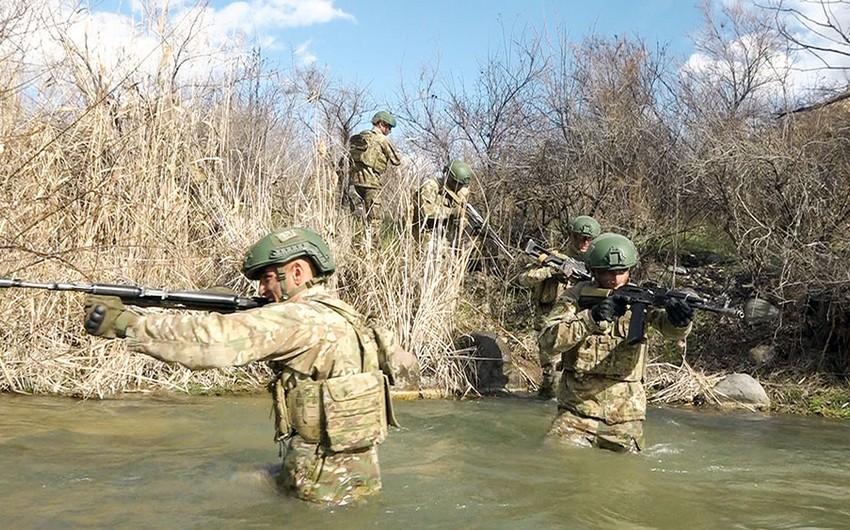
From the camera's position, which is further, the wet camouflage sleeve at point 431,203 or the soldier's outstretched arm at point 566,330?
the wet camouflage sleeve at point 431,203

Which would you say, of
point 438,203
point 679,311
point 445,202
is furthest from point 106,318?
point 445,202

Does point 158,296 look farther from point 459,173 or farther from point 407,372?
point 459,173

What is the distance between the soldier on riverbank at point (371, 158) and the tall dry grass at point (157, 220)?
1.97 meters

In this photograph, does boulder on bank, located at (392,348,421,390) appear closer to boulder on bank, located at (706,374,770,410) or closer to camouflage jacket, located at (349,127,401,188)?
boulder on bank, located at (706,374,770,410)

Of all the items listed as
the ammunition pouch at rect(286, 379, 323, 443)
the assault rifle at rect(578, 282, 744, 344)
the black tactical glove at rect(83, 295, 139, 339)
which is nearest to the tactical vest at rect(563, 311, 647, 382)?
the assault rifle at rect(578, 282, 744, 344)

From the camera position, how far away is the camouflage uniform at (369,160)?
38.1ft

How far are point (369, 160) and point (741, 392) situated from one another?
5782 millimetres

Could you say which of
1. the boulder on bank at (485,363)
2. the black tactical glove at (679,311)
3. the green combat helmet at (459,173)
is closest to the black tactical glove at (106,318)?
the black tactical glove at (679,311)

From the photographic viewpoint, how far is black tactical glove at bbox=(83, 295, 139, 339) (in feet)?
10.8

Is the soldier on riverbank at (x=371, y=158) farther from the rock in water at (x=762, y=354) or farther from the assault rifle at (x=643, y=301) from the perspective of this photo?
the assault rifle at (x=643, y=301)

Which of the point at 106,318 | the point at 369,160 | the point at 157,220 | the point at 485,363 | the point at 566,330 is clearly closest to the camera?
the point at 106,318

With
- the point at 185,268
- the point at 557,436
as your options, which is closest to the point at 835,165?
the point at 557,436

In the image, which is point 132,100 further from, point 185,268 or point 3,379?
point 3,379

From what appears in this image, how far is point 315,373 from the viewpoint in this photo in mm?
3855
